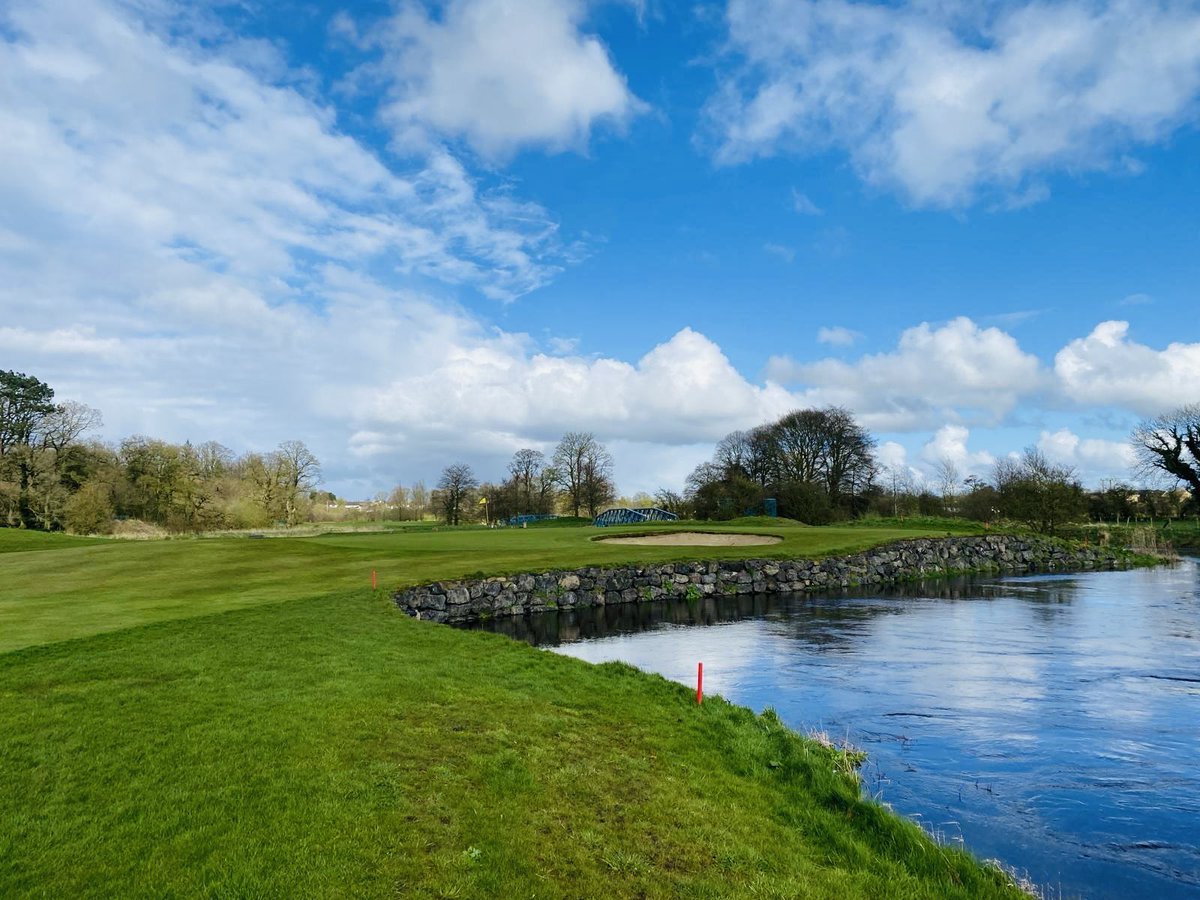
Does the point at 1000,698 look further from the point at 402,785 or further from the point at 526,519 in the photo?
the point at 526,519

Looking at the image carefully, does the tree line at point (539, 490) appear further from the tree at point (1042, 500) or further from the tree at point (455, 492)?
the tree at point (1042, 500)

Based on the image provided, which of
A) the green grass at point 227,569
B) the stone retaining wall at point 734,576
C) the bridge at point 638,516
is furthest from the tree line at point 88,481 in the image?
the stone retaining wall at point 734,576

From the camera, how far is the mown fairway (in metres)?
5.43

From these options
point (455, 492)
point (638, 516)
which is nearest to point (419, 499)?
point (455, 492)

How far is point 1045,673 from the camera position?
49.7 ft

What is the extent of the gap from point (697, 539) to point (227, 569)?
26.2m

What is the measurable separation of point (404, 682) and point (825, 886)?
7.57 meters

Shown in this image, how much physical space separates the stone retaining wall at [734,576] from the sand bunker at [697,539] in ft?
18.4

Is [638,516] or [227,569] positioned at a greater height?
[638,516]

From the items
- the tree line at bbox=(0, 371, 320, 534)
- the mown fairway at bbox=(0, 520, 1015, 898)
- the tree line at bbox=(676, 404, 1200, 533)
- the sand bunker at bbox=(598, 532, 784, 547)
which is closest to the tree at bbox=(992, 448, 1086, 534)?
the tree line at bbox=(676, 404, 1200, 533)

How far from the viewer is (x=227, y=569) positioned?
28406 mm

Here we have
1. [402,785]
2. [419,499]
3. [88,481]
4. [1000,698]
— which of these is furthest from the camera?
[419,499]

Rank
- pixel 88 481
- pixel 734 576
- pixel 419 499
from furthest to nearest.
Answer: pixel 419 499, pixel 88 481, pixel 734 576

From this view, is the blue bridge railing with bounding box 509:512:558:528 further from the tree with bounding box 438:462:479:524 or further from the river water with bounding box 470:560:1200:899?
the river water with bounding box 470:560:1200:899
